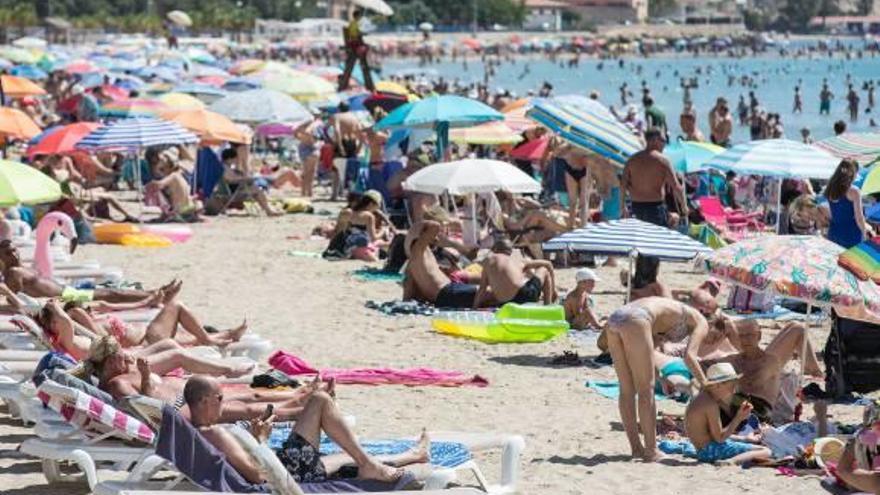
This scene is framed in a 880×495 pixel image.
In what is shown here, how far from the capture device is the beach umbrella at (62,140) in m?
17.5

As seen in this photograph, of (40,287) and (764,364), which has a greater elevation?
(764,364)

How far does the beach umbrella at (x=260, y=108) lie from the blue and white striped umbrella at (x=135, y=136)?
329cm

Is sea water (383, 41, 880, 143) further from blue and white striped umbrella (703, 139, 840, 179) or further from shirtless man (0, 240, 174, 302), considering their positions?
shirtless man (0, 240, 174, 302)

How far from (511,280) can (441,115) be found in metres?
5.49

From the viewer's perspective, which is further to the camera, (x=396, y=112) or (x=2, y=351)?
(x=396, y=112)

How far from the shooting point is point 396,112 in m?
17.7

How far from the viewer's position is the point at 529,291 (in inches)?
469

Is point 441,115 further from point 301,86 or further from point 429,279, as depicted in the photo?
point 301,86

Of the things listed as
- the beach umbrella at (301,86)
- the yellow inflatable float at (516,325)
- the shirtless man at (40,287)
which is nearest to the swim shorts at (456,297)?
the yellow inflatable float at (516,325)

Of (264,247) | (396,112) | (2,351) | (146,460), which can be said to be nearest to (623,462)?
(146,460)

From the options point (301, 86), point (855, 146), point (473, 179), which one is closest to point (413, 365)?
point (473, 179)

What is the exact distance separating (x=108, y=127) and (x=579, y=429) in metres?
9.86

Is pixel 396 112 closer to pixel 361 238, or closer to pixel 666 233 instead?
pixel 361 238

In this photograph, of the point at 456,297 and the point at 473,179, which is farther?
the point at 473,179
